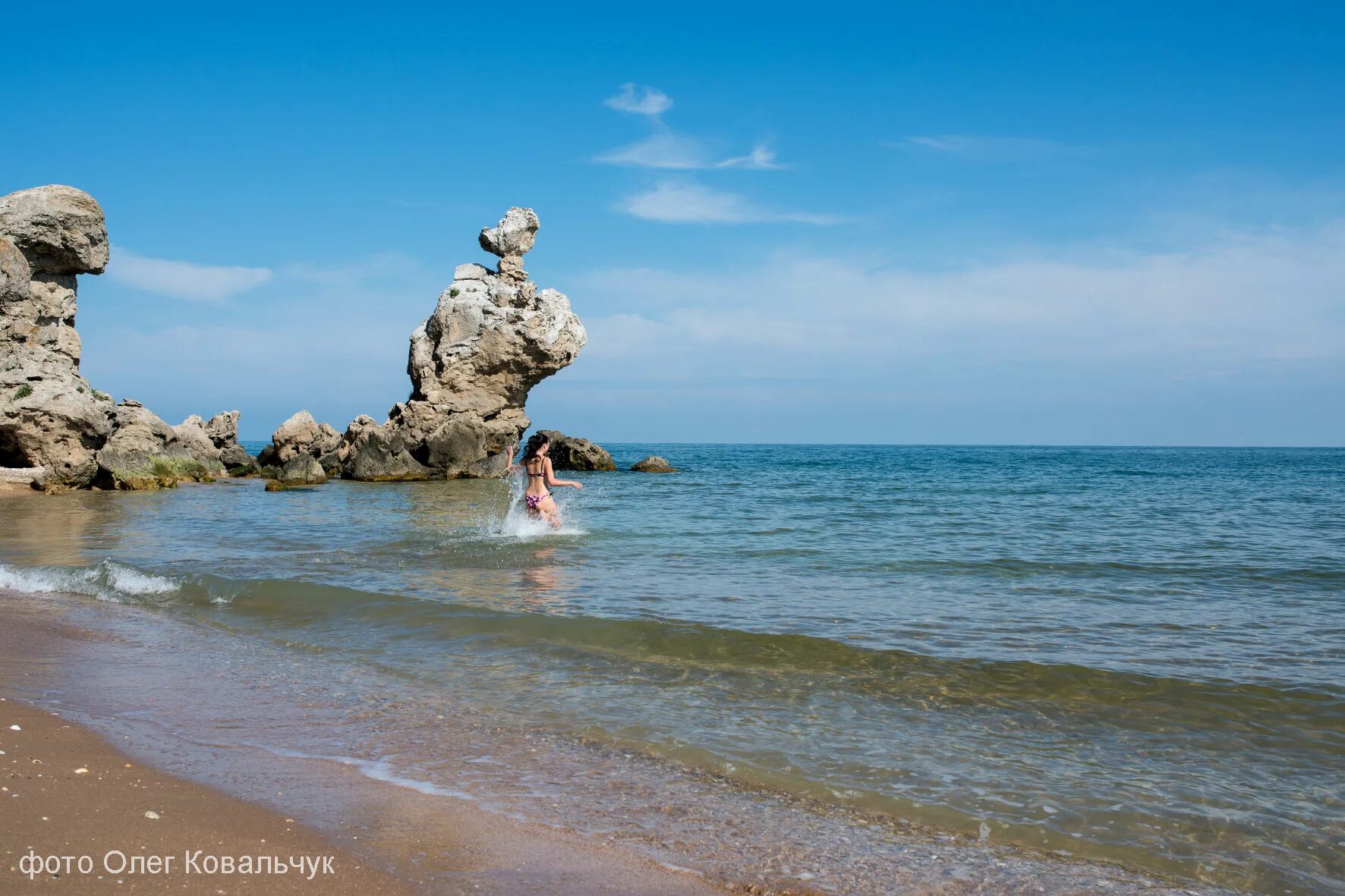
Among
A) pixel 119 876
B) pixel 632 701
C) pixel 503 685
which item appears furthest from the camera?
pixel 503 685

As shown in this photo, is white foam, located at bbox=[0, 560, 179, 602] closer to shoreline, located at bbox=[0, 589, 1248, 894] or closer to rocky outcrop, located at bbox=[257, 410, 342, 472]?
shoreline, located at bbox=[0, 589, 1248, 894]

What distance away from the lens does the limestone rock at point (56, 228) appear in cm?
2838

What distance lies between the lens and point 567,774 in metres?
4.73

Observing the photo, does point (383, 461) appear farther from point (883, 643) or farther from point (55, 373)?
point (883, 643)

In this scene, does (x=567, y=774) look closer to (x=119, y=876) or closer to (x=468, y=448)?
(x=119, y=876)

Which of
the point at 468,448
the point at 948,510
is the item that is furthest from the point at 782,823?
the point at 468,448

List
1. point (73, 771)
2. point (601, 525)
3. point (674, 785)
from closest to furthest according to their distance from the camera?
point (73, 771), point (674, 785), point (601, 525)

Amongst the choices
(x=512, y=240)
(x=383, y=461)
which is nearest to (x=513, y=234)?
(x=512, y=240)

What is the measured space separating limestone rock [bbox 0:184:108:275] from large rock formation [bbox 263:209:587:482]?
11.8 metres

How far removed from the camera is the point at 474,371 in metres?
39.5

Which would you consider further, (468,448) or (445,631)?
(468,448)

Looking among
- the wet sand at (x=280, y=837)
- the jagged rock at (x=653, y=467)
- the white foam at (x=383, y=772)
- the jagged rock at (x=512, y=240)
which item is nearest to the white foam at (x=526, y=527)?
the white foam at (x=383, y=772)

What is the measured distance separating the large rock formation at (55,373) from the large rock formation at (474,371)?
7.62 m

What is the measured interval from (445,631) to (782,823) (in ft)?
16.8
